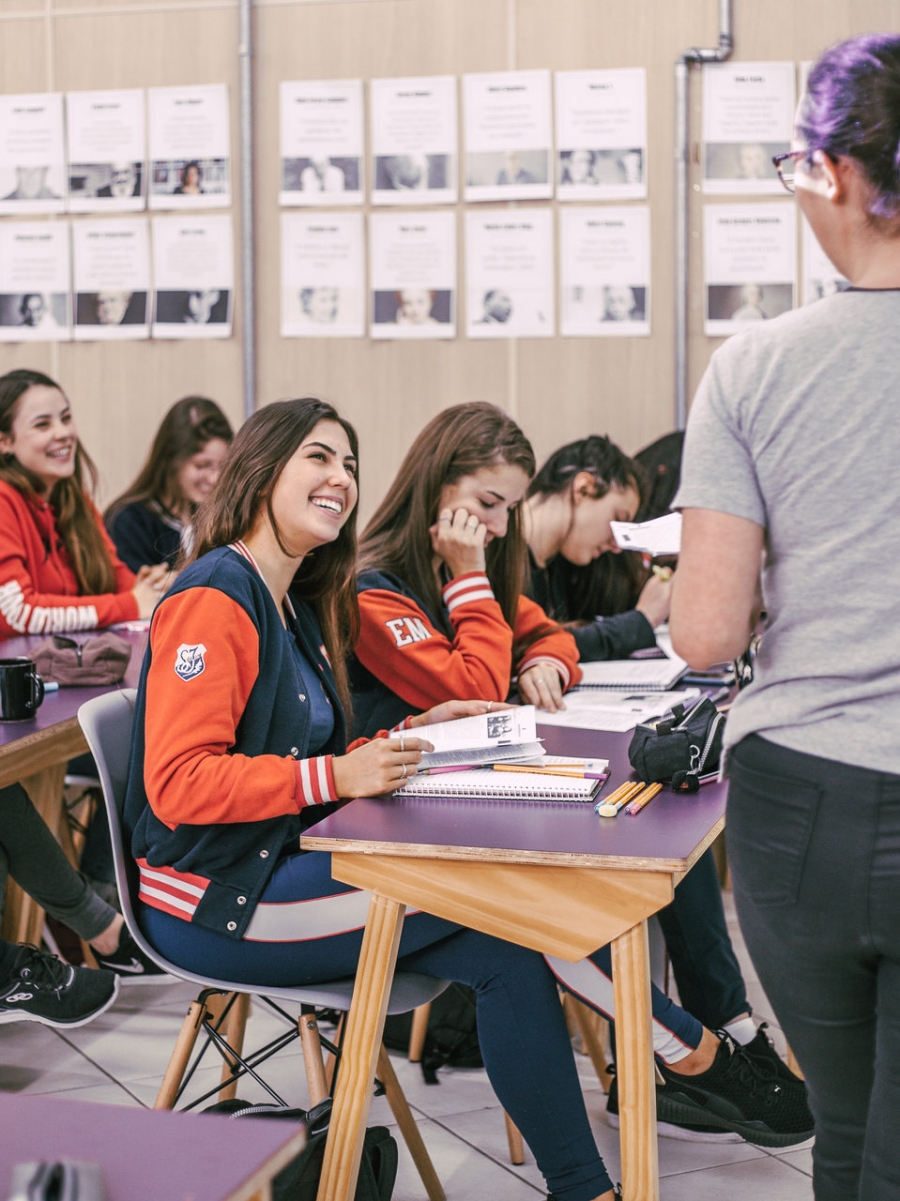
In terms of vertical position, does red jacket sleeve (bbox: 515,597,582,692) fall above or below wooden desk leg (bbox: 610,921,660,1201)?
above

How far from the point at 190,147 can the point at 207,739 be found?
307cm

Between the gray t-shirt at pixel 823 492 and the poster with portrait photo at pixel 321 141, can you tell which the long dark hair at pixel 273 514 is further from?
the poster with portrait photo at pixel 321 141

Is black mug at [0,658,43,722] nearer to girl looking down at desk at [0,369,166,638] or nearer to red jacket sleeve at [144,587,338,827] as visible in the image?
red jacket sleeve at [144,587,338,827]

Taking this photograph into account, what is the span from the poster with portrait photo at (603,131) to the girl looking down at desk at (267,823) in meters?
2.49

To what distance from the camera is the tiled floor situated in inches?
78.0

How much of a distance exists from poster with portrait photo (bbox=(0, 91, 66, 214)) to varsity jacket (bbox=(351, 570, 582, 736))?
2.64 meters

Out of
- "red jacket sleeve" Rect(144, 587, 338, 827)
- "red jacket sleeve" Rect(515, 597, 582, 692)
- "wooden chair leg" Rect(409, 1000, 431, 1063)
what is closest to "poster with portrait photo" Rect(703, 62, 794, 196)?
"red jacket sleeve" Rect(515, 597, 582, 692)

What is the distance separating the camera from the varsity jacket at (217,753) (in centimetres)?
164

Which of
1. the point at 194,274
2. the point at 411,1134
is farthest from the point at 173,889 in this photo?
the point at 194,274

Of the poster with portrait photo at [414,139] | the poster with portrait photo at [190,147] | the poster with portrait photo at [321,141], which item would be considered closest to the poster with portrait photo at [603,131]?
the poster with portrait photo at [414,139]

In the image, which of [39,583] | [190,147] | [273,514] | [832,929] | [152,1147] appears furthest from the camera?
[190,147]

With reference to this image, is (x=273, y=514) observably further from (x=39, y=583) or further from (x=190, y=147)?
(x=190, y=147)

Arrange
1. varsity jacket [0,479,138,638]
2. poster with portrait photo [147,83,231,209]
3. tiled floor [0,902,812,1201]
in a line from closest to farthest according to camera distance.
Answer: tiled floor [0,902,812,1201], varsity jacket [0,479,138,638], poster with portrait photo [147,83,231,209]

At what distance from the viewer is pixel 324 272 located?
4.17 meters
